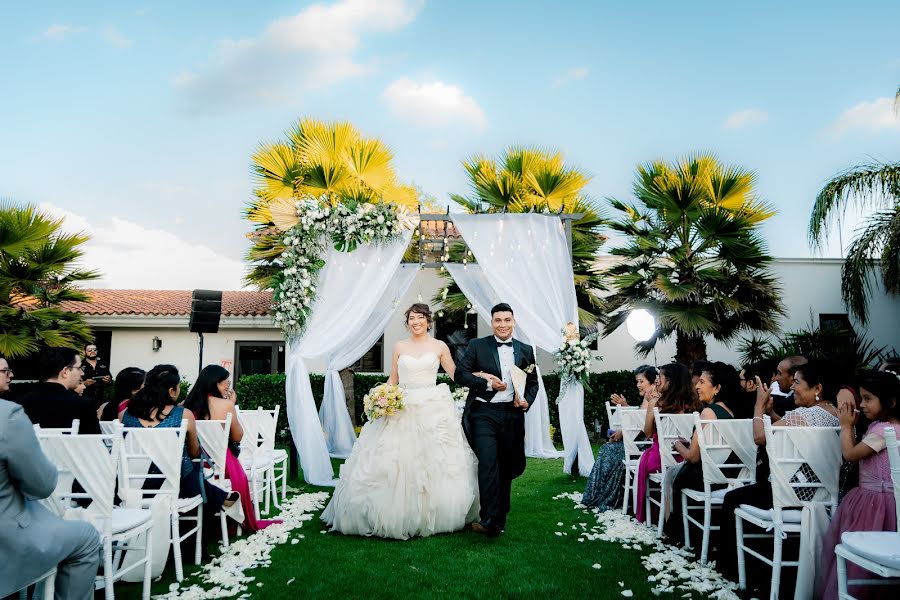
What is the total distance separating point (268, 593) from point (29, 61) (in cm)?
946

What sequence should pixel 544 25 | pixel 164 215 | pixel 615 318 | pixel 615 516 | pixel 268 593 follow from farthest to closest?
pixel 164 215 < pixel 615 318 < pixel 544 25 < pixel 615 516 < pixel 268 593

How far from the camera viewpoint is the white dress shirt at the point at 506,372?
209 inches

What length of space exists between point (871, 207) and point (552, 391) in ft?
22.3

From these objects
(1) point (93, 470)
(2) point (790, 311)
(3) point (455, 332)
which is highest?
(2) point (790, 311)

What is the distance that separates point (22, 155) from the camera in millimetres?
9734

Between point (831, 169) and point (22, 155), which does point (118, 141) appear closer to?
point (22, 155)

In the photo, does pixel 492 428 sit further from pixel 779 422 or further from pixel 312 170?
pixel 312 170

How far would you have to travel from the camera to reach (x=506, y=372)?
5398mm

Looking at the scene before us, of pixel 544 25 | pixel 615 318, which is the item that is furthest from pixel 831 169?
pixel 544 25

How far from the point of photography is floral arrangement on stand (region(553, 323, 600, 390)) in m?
7.77

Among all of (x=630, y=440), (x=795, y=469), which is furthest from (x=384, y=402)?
(x=795, y=469)

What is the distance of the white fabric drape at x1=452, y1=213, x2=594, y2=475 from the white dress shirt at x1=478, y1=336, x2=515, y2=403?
8.87 feet

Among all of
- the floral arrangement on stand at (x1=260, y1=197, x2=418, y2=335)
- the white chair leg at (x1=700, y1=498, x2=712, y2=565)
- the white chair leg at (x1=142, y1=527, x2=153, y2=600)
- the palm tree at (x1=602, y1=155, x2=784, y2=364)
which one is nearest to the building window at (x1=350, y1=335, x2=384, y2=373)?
the palm tree at (x1=602, y1=155, x2=784, y2=364)

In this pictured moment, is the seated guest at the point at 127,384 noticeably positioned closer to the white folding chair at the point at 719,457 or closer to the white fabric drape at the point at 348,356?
the white fabric drape at the point at 348,356
